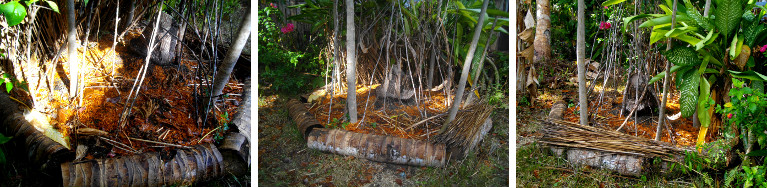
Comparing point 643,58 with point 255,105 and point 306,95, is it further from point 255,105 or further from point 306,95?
point 255,105

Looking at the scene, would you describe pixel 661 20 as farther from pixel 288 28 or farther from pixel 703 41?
pixel 288 28

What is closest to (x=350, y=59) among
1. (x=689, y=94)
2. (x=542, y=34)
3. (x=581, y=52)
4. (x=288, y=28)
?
(x=288, y=28)

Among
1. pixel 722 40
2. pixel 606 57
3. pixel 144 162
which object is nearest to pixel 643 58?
pixel 606 57

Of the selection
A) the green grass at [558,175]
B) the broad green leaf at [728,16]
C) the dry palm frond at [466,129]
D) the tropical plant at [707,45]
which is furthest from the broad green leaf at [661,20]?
the dry palm frond at [466,129]

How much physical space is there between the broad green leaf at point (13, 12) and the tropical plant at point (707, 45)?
94.5 inches

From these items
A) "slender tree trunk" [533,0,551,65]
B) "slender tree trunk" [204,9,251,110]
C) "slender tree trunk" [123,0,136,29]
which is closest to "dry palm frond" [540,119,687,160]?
"slender tree trunk" [533,0,551,65]

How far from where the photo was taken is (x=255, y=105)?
2.06 m

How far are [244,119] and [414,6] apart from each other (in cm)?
87

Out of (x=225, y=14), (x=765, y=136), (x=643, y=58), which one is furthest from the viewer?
(x=643, y=58)

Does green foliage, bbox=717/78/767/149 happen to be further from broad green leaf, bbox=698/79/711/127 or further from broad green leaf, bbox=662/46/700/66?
broad green leaf, bbox=662/46/700/66

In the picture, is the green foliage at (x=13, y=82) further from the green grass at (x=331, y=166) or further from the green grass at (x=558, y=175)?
the green grass at (x=558, y=175)

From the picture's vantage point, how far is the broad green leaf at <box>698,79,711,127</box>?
→ 6.48 ft

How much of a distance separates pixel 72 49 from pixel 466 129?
1.67 metres

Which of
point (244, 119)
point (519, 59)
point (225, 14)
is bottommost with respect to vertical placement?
point (244, 119)
